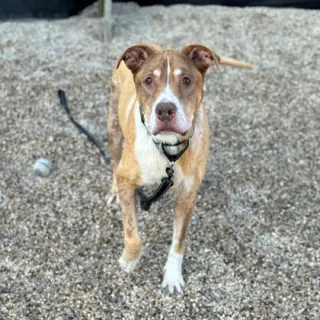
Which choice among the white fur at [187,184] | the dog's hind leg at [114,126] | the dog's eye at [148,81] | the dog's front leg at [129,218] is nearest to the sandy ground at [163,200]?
the dog's front leg at [129,218]

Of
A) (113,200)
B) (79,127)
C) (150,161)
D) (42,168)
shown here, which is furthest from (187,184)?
(79,127)

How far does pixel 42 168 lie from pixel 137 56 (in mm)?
1792

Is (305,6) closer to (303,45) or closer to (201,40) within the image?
(303,45)

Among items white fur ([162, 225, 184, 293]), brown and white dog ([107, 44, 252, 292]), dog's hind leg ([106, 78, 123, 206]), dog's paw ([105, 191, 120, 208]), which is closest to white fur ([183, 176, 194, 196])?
brown and white dog ([107, 44, 252, 292])

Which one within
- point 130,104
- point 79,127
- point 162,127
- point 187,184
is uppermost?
point 162,127

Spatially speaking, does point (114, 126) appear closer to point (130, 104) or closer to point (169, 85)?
point (130, 104)

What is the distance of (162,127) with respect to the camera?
3.21 m

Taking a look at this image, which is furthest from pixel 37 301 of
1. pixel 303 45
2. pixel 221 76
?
pixel 303 45

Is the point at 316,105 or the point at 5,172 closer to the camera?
the point at 5,172

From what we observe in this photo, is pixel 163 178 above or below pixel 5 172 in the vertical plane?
above

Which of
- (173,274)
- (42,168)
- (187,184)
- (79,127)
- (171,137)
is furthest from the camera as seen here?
(79,127)

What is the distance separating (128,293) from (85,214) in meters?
0.85

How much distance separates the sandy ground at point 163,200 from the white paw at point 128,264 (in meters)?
0.05

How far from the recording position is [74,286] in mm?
4082
